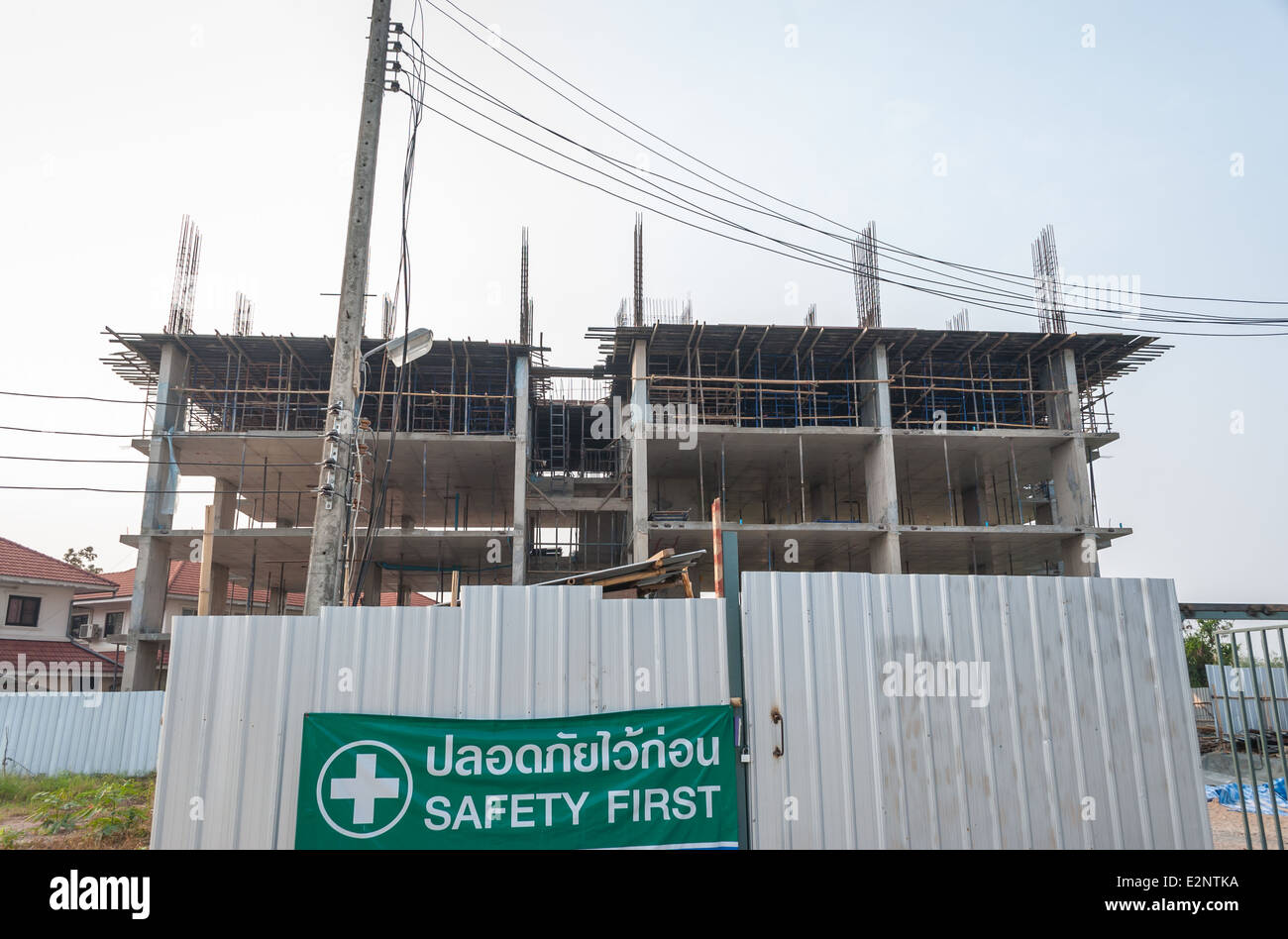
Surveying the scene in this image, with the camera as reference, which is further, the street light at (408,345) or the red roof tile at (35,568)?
the red roof tile at (35,568)

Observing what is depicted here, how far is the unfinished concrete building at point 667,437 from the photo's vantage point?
2650cm

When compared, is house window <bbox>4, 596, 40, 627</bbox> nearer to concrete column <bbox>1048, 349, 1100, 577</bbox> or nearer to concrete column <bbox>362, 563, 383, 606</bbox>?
concrete column <bbox>362, 563, 383, 606</bbox>

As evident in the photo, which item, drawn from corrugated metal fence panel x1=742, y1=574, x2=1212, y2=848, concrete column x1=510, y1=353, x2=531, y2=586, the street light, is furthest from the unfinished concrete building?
corrugated metal fence panel x1=742, y1=574, x2=1212, y2=848

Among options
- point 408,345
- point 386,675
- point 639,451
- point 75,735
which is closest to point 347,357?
point 408,345

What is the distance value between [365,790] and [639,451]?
68.3 feet

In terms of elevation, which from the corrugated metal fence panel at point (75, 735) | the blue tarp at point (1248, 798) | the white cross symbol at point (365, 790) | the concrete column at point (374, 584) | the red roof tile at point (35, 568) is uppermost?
the red roof tile at point (35, 568)

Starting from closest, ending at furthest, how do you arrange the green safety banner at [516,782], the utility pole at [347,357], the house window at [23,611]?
the green safety banner at [516,782]
the utility pole at [347,357]
the house window at [23,611]

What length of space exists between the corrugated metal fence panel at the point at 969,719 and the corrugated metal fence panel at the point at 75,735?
19.4 meters

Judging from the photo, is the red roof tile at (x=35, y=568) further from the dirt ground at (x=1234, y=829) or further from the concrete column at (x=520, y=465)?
the dirt ground at (x=1234, y=829)

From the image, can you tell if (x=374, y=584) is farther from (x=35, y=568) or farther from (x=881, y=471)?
(x=881, y=471)

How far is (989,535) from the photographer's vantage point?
2714 cm

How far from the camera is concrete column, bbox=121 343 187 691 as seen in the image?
998 inches

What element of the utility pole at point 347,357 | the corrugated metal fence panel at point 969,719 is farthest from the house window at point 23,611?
the corrugated metal fence panel at point 969,719
